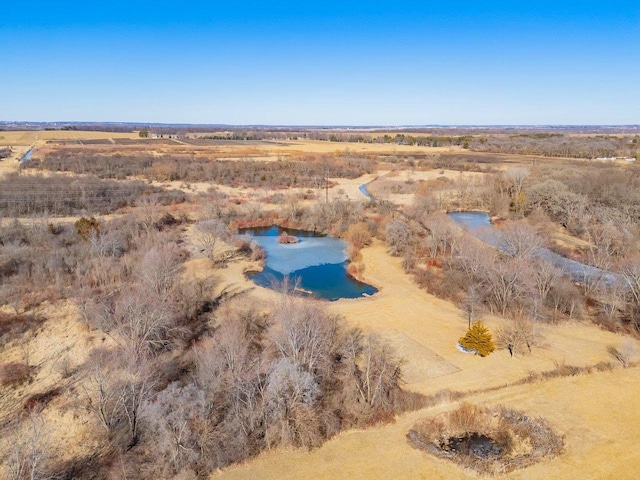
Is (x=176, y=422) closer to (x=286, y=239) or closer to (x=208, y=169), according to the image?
(x=286, y=239)

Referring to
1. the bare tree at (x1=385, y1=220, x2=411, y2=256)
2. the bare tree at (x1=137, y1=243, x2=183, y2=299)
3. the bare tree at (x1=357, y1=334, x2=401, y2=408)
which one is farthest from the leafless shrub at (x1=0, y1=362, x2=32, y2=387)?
the bare tree at (x1=385, y1=220, x2=411, y2=256)

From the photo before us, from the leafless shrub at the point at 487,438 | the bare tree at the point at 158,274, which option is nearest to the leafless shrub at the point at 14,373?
the bare tree at the point at 158,274

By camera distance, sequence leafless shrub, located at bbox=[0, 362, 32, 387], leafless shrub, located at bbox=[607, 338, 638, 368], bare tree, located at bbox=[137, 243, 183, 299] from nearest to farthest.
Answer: leafless shrub, located at bbox=[0, 362, 32, 387]
leafless shrub, located at bbox=[607, 338, 638, 368]
bare tree, located at bbox=[137, 243, 183, 299]

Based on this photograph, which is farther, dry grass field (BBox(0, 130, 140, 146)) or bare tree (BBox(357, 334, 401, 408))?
dry grass field (BBox(0, 130, 140, 146))

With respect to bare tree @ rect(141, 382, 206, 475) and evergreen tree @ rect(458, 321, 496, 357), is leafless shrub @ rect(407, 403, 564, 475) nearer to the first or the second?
evergreen tree @ rect(458, 321, 496, 357)

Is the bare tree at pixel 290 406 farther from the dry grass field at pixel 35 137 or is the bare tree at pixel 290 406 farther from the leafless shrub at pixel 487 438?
the dry grass field at pixel 35 137

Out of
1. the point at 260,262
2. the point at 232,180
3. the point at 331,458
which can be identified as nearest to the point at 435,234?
the point at 260,262

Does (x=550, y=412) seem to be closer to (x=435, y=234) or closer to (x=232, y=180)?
(x=435, y=234)

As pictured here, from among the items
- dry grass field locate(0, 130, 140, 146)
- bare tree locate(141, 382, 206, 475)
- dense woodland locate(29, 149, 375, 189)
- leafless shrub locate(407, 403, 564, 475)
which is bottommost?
leafless shrub locate(407, 403, 564, 475)

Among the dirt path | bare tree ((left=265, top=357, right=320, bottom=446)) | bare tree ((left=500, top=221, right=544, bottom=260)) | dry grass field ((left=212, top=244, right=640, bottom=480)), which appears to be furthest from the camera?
bare tree ((left=500, top=221, right=544, bottom=260))
